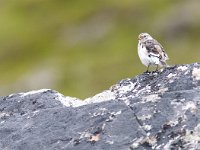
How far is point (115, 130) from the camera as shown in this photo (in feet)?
46.8

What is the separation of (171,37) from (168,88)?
1839 inches

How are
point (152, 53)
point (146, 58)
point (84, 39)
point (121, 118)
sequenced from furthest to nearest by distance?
point (84, 39)
point (146, 58)
point (152, 53)
point (121, 118)

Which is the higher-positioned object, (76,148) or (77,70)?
(77,70)

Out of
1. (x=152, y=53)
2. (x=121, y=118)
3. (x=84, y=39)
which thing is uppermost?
(x=84, y=39)

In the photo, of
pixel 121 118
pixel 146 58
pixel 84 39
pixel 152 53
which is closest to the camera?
pixel 121 118

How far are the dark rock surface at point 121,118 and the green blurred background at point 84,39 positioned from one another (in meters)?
36.7

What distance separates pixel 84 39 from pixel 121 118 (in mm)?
49687

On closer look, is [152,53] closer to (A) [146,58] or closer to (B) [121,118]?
(A) [146,58]

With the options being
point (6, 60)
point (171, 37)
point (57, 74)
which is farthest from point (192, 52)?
point (6, 60)

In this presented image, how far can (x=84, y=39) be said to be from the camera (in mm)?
64000

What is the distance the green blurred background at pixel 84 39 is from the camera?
55.9m

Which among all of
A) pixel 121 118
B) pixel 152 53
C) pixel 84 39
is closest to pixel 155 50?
pixel 152 53

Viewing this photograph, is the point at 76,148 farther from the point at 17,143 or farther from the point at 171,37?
the point at 171,37

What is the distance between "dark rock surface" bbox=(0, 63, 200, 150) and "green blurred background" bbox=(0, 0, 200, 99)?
36657 millimetres
